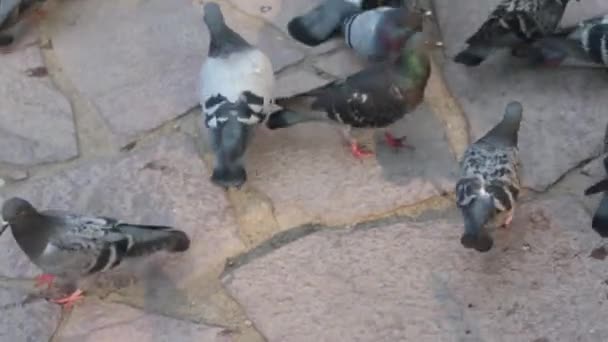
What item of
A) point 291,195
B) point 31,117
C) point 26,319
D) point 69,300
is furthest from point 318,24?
point 26,319

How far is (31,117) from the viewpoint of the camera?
18.4ft

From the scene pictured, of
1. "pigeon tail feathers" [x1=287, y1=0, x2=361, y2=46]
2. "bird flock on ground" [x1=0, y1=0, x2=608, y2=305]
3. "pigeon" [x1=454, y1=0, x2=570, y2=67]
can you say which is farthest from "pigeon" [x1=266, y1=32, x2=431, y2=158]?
"pigeon tail feathers" [x1=287, y1=0, x2=361, y2=46]

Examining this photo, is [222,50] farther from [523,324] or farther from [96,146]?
[523,324]

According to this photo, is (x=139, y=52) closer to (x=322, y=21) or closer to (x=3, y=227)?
(x=322, y=21)

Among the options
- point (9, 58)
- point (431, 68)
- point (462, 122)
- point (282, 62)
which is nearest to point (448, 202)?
point (462, 122)

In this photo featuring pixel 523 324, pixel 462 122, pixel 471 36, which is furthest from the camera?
pixel 471 36

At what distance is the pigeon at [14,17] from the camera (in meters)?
6.08

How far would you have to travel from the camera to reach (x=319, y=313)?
4.53 meters

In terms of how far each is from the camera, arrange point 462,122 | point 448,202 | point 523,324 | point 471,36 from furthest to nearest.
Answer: point 471,36 < point 462,122 < point 448,202 < point 523,324

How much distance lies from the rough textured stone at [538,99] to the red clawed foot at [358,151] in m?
0.51

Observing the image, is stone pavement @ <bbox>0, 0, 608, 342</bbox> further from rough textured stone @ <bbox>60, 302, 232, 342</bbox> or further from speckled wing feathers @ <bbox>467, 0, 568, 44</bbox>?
speckled wing feathers @ <bbox>467, 0, 568, 44</bbox>

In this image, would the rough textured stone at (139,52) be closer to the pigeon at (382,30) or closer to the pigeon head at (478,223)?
the pigeon at (382,30)

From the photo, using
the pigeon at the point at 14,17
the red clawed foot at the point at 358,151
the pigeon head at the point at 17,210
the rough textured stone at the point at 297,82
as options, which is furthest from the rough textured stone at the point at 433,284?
the pigeon at the point at 14,17

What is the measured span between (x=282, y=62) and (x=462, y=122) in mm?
1011
